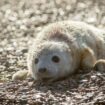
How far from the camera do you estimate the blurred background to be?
13.7 metres

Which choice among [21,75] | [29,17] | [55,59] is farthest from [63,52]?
[29,17]

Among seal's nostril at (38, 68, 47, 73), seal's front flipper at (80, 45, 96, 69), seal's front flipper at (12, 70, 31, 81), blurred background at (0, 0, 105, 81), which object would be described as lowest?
seal's front flipper at (12, 70, 31, 81)

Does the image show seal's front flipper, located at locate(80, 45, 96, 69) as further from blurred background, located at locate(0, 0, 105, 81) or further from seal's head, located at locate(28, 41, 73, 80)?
blurred background, located at locate(0, 0, 105, 81)

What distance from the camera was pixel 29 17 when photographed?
17.2 meters

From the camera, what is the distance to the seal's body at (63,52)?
30.6 feet

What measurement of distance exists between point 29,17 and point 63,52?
25.4 ft

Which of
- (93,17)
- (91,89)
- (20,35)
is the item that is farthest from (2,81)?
(93,17)

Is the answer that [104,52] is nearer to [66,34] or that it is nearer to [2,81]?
[66,34]

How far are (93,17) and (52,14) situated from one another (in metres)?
1.38

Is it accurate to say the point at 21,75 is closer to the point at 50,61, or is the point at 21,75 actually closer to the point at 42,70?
the point at 50,61

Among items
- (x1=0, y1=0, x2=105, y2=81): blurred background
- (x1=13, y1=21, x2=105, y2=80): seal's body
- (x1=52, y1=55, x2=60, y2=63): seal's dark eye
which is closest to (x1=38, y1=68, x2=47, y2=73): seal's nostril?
(x1=13, y1=21, x2=105, y2=80): seal's body

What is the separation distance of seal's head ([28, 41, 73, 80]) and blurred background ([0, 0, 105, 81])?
2.74 meters

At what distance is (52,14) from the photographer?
56.2 feet

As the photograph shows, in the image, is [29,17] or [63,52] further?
[29,17]
